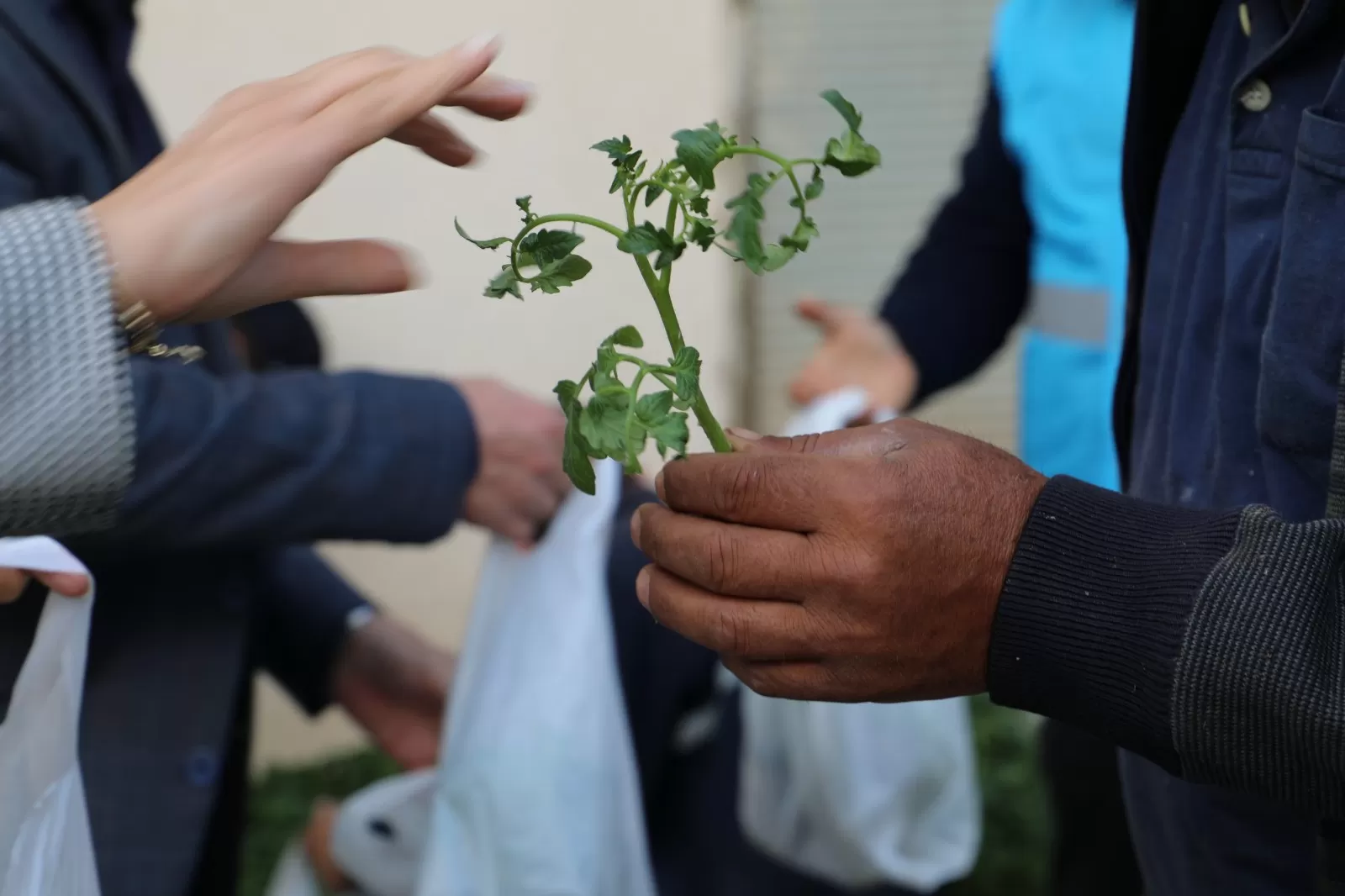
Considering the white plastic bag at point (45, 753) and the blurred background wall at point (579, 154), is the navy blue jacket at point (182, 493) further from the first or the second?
the blurred background wall at point (579, 154)

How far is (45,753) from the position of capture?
0.80 meters

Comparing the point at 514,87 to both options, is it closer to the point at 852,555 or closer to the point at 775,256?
the point at 775,256

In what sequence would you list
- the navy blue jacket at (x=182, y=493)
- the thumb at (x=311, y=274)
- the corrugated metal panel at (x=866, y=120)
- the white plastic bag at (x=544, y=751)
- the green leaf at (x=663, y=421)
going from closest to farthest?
the green leaf at (x=663, y=421)
the thumb at (x=311, y=274)
the navy blue jacket at (x=182, y=493)
the white plastic bag at (x=544, y=751)
the corrugated metal panel at (x=866, y=120)

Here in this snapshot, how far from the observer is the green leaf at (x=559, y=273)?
2.20 feet

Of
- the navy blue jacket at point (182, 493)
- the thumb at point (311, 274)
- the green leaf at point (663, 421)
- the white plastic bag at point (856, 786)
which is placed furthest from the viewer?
the white plastic bag at point (856, 786)

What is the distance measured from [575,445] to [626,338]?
2.6 inches

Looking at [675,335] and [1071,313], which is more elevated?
[675,335]

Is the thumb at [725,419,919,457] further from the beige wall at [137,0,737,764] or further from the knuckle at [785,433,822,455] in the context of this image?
the beige wall at [137,0,737,764]

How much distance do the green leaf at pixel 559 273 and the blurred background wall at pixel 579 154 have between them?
1627 millimetres

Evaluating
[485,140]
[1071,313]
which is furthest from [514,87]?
[485,140]

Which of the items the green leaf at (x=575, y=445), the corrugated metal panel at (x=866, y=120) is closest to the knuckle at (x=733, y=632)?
the green leaf at (x=575, y=445)

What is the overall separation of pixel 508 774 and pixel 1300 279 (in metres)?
0.79

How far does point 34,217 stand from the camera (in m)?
0.69

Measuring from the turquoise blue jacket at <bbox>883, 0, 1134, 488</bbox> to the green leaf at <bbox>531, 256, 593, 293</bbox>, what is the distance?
0.92 meters
